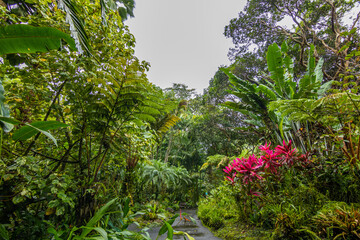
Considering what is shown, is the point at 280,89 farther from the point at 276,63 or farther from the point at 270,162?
the point at 270,162

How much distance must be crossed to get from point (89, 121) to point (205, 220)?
9.74 ft

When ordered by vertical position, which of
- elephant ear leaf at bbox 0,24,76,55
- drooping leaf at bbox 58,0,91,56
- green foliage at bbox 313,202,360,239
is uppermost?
drooping leaf at bbox 58,0,91,56

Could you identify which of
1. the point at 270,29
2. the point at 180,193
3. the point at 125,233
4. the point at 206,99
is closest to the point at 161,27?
the point at 206,99

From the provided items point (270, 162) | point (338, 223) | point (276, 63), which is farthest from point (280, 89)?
point (338, 223)

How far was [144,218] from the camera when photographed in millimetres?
3744

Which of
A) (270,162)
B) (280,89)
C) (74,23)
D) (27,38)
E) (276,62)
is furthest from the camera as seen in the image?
(280,89)

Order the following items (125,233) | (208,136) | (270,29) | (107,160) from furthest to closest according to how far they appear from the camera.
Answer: (208,136) → (270,29) → (107,160) → (125,233)

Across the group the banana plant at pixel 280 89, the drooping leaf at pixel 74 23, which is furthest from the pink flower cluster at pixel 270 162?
the drooping leaf at pixel 74 23

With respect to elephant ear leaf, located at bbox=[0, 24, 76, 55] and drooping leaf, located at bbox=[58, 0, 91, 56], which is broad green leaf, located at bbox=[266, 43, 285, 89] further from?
elephant ear leaf, located at bbox=[0, 24, 76, 55]

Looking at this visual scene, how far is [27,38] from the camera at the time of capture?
107 centimetres

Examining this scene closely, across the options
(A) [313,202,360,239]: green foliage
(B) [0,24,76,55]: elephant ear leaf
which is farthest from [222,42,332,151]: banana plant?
(B) [0,24,76,55]: elephant ear leaf

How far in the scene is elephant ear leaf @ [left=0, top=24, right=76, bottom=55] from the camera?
1004 mm

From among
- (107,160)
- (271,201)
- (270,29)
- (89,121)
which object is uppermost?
(270,29)

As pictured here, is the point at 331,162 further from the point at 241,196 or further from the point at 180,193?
the point at 180,193
